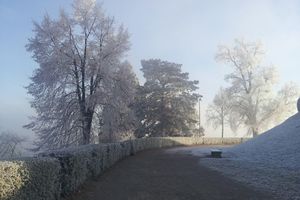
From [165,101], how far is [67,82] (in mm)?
26086

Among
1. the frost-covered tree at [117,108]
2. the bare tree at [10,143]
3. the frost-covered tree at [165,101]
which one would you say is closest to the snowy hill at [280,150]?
the frost-covered tree at [117,108]

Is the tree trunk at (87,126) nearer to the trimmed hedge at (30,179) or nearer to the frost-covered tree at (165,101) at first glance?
the trimmed hedge at (30,179)

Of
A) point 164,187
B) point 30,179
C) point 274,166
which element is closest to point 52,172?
point 30,179

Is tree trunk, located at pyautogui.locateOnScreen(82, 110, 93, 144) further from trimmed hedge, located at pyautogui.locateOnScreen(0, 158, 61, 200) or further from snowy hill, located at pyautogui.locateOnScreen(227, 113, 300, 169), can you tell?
trimmed hedge, located at pyautogui.locateOnScreen(0, 158, 61, 200)

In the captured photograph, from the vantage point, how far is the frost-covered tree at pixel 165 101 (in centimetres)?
5125

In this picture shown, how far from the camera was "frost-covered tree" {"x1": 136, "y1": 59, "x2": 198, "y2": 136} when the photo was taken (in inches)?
2018

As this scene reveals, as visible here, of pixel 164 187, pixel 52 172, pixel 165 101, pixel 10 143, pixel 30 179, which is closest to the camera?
pixel 30 179

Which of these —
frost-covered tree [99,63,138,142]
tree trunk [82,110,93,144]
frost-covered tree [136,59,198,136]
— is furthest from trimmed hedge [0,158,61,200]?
frost-covered tree [136,59,198,136]

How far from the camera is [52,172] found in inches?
353

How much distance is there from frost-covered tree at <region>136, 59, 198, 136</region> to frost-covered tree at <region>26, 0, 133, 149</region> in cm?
2123

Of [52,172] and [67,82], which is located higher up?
[67,82]

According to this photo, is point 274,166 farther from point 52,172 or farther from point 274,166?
point 52,172

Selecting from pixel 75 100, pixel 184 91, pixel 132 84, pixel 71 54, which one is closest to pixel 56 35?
pixel 71 54

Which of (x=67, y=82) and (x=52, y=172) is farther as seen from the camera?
(x=67, y=82)
